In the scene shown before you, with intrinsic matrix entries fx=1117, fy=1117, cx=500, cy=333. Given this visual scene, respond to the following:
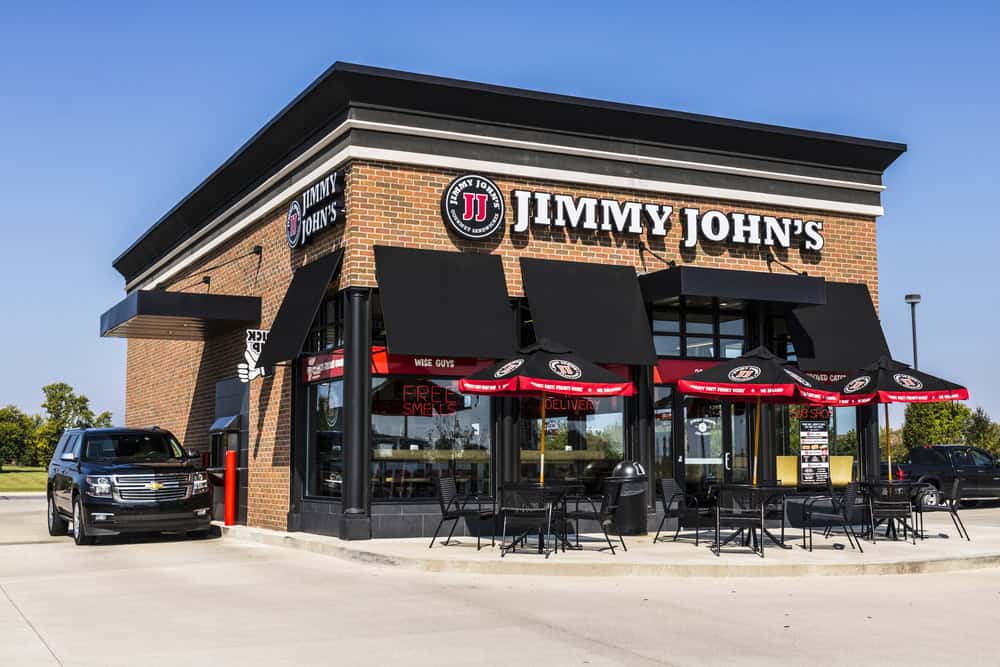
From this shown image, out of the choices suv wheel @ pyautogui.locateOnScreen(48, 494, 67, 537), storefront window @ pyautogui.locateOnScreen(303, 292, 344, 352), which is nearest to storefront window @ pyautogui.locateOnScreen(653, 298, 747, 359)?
storefront window @ pyautogui.locateOnScreen(303, 292, 344, 352)

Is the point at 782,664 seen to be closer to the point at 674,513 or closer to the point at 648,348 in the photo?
the point at 674,513

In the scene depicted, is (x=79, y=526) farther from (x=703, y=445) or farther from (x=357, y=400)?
(x=703, y=445)

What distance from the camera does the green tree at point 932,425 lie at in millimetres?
35188

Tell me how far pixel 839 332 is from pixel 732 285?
120 inches

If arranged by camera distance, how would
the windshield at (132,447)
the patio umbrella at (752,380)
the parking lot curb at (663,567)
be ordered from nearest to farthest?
the parking lot curb at (663,567)
the patio umbrella at (752,380)
the windshield at (132,447)

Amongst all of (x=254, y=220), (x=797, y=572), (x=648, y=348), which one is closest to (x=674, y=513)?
(x=797, y=572)

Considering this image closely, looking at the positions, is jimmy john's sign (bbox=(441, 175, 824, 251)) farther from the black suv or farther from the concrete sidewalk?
the black suv

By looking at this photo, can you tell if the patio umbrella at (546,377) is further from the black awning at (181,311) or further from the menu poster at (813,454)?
the black awning at (181,311)

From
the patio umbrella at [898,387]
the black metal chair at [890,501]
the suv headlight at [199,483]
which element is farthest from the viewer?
the suv headlight at [199,483]

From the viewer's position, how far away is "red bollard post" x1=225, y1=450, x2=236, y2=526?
19.7 m

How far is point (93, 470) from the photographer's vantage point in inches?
680

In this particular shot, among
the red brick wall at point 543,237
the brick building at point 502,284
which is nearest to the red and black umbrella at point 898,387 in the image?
the brick building at point 502,284

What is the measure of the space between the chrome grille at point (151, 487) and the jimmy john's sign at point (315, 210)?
4.28 metres

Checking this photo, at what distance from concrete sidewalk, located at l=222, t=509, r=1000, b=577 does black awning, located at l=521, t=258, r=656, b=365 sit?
2.92 m
